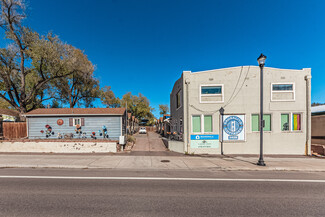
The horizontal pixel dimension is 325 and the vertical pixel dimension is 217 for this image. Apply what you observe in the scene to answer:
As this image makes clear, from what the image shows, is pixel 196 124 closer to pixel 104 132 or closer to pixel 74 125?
pixel 104 132

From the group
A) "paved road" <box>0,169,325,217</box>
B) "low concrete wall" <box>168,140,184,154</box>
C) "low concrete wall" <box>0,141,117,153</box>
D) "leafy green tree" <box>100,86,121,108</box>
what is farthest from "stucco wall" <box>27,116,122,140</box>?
"leafy green tree" <box>100,86,121,108</box>

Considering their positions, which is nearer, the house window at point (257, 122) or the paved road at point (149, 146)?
the house window at point (257, 122)

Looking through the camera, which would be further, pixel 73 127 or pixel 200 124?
pixel 73 127

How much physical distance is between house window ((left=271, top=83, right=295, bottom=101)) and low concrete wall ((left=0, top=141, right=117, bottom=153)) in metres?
13.6

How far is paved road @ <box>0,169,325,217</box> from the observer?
11.6 ft

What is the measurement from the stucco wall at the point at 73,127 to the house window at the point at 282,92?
13862 millimetres

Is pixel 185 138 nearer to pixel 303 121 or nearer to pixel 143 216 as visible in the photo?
pixel 143 216

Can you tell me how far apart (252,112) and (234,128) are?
6.21 feet

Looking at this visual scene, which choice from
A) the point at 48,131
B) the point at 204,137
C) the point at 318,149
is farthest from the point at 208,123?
the point at 48,131

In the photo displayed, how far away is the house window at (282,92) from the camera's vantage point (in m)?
11.2

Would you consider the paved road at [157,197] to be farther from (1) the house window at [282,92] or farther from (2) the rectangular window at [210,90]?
(1) the house window at [282,92]

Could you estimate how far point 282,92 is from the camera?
11.2 m

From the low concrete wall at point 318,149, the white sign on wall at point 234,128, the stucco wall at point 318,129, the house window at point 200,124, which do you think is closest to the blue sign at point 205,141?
the house window at point 200,124

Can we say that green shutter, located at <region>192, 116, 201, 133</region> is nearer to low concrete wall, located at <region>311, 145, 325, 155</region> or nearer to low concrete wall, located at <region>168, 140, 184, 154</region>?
low concrete wall, located at <region>168, 140, 184, 154</region>
